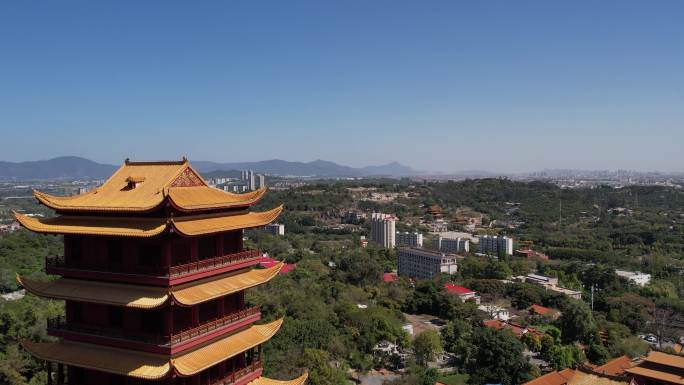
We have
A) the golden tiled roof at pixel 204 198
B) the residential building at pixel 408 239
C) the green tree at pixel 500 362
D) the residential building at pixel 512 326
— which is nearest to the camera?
the golden tiled roof at pixel 204 198

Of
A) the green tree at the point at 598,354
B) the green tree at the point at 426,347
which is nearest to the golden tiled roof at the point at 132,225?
the green tree at the point at 426,347

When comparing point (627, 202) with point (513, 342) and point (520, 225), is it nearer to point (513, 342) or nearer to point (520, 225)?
point (520, 225)

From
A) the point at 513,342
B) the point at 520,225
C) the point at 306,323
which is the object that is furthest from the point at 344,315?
the point at 520,225

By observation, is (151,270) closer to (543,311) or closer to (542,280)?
(543,311)

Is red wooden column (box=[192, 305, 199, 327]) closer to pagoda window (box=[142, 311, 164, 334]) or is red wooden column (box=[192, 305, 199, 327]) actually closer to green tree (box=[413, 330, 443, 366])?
pagoda window (box=[142, 311, 164, 334])

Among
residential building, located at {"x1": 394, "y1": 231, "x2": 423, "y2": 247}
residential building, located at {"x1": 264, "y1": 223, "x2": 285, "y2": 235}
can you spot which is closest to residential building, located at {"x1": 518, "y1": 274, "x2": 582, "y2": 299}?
residential building, located at {"x1": 394, "y1": 231, "x2": 423, "y2": 247}

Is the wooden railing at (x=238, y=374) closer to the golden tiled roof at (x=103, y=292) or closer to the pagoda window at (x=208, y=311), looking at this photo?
the pagoda window at (x=208, y=311)
